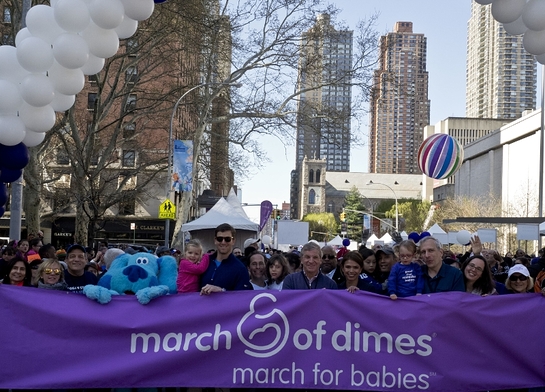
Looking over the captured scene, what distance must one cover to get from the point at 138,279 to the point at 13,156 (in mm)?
3590

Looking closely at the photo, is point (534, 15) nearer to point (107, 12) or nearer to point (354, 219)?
point (107, 12)

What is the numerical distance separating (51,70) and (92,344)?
13.6ft

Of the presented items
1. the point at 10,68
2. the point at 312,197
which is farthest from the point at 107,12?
the point at 312,197

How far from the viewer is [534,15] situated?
861 cm

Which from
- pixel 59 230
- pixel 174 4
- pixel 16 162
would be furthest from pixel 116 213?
pixel 16 162

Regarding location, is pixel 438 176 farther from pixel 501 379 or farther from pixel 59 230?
pixel 59 230

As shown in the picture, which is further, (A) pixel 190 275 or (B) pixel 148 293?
(A) pixel 190 275

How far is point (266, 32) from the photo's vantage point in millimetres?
29703

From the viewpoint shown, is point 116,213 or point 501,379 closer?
point 501,379

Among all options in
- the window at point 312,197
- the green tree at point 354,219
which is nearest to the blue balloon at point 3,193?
the green tree at point 354,219

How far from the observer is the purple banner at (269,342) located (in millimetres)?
6719

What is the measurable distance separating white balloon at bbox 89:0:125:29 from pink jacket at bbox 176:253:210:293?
349cm

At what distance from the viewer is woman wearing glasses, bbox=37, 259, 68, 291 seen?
24.0 ft

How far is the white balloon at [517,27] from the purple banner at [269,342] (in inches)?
155
